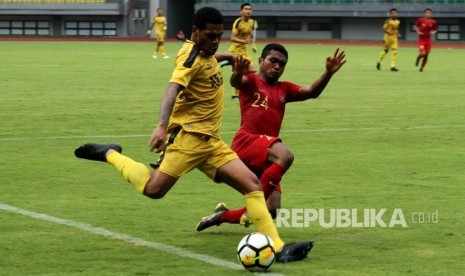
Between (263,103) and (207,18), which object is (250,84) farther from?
(207,18)

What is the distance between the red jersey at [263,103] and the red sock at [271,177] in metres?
0.51

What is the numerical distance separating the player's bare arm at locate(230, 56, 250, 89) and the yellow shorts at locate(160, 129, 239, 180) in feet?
2.06

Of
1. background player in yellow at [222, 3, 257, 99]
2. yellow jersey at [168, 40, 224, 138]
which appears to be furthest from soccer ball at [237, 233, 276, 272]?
background player in yellow at [222, 3, 257, 99]

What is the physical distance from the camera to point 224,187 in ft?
37.5

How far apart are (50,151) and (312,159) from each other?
355cm

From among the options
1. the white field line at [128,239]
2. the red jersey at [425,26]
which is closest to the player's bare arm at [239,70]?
the white field line at [128,239]

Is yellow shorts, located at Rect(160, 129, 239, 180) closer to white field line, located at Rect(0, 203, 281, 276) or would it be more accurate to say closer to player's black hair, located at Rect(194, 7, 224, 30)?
white field line, located at Rect(0, 203, 281, 276)

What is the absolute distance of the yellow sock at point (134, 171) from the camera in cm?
804

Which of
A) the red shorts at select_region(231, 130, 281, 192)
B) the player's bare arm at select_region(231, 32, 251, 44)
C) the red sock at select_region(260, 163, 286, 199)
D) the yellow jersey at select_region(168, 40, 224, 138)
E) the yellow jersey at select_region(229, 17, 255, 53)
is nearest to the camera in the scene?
the yellow jersey at select_region(168, 40, 224, 138)

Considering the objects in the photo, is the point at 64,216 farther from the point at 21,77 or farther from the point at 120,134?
the point at 21,77

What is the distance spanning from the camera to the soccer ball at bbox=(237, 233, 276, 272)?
7281 mm

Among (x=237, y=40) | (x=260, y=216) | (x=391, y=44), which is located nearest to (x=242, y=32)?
(x=237, y=40)

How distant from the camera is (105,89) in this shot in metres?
25.4

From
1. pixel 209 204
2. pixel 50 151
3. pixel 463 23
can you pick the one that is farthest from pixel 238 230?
pixel 463 23
